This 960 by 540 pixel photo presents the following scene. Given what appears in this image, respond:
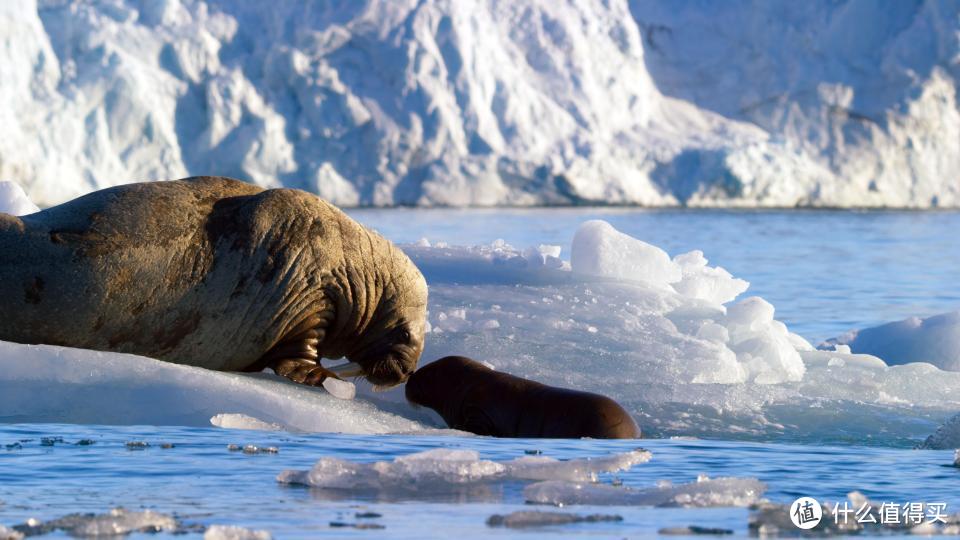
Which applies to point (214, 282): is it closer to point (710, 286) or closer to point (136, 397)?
point (136, 397)

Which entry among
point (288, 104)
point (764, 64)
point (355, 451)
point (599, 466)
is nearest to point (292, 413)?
point (355, 451)

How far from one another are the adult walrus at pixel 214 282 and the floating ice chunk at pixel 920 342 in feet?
11.7

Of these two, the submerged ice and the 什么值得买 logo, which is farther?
the submerged ice

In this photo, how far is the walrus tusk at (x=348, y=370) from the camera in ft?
20.2

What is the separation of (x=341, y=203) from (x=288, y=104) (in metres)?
2.37

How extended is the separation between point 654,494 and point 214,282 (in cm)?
279

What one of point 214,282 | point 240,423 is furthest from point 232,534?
point 214,282

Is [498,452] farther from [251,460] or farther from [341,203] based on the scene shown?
[341,203]

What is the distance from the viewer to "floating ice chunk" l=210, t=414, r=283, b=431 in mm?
4977

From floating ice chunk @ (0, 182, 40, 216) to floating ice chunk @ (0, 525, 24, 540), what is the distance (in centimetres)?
463

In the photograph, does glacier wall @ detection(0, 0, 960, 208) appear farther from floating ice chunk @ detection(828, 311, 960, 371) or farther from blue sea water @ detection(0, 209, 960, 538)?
blue sea water @ detection(0, 209, 960, 538)

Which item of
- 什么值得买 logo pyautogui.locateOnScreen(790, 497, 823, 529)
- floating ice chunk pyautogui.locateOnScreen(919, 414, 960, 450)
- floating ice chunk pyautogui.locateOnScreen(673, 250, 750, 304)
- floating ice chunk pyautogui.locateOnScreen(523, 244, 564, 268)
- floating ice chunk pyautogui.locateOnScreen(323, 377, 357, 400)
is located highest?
floating ice chunk pyautogui.locateOnScreen(673, 250, 750, 304)

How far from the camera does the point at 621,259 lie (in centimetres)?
769

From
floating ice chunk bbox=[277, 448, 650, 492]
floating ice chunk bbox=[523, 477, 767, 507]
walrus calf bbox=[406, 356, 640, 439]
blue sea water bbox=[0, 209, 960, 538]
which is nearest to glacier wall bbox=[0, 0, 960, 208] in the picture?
walrus calf bbox=[406, 356, 640, 439]
